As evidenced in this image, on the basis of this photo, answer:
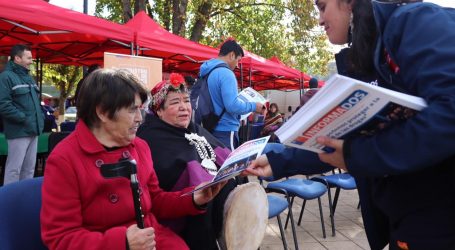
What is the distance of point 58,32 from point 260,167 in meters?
5.80

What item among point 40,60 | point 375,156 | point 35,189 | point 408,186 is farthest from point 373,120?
point 40,60

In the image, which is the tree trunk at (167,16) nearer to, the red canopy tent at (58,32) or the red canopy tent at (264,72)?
the red canopy tent at (264,72)

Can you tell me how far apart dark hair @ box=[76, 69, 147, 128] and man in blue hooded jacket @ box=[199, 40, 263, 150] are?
7.19ft

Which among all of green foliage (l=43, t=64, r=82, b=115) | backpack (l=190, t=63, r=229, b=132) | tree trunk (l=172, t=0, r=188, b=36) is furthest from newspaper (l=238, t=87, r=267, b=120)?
green foliage (l=43, t=64, r=82, b=115)

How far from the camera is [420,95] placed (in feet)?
3.43

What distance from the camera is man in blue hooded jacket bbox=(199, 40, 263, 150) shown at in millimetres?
4062

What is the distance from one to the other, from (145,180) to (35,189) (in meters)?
0.51

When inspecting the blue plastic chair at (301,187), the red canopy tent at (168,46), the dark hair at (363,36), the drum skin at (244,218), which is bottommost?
the blue plastic chair at (301,187)

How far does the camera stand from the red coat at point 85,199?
5.23 feet

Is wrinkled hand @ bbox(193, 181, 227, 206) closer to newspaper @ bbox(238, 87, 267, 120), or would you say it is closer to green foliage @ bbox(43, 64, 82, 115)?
newspaper @ bbox(238, 87, 267, 120)

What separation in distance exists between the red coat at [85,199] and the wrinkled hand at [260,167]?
56cm

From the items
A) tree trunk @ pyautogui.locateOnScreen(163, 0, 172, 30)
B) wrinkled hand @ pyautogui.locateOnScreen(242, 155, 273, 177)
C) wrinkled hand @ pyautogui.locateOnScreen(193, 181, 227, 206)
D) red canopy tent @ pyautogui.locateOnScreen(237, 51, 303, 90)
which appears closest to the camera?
wrinkled hand @ pyautogui.locateOnScreen(242, 155, 273, 177)

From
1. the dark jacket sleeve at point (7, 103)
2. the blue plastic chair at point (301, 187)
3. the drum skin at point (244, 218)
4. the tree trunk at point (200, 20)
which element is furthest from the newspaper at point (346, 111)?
the tree trunk at point (200, 20)

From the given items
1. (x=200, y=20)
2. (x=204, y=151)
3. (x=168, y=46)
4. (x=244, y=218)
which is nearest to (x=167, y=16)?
(x=200, y=20)
